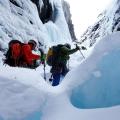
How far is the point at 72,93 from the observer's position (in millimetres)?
5258

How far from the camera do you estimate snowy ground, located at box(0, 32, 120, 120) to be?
4797 millimetres

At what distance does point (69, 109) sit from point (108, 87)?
0.74 meters

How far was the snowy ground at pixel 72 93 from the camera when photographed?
4797mm


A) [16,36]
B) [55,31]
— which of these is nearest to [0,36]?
[16,36]

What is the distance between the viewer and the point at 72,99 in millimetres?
5207

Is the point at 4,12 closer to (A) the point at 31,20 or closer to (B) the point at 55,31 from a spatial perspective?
(A) the point at 31,20

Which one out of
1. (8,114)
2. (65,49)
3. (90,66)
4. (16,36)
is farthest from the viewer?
(16,36)

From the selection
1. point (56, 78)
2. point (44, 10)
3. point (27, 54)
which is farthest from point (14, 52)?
point (44, 10)

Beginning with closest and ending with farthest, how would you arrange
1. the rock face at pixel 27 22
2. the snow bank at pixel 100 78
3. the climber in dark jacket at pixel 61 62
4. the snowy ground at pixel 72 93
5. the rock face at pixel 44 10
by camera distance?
the snowy ground at pixel 72 93
the snow bank at pixel 100 78
the climber in dark jacket at pixel 61 62
the rock face at pixel 27 22
the rock face at pixel 44 10

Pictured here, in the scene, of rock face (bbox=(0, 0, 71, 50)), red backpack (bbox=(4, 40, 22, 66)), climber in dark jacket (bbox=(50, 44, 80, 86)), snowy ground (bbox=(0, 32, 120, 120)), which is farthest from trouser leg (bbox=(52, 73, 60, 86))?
rock face (bbox=(0, 0, 71, 50))

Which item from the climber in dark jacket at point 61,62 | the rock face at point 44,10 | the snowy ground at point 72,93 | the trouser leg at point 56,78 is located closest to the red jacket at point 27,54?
the climber in dark jacket at point 61,62

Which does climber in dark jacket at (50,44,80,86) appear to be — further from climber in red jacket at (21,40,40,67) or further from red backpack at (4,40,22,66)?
red backpack at (4,40,22,66)

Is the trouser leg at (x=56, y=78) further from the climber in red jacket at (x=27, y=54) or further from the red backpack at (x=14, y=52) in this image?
the red backpack at (x=14, y=52)

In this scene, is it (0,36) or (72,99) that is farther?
(0,36)
